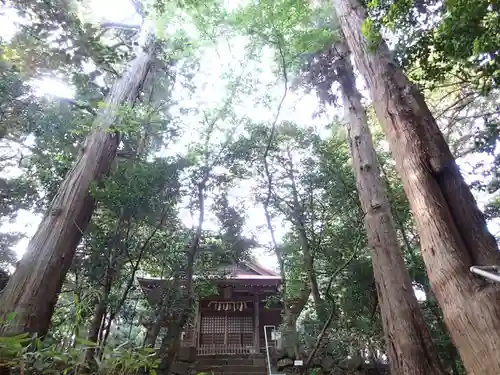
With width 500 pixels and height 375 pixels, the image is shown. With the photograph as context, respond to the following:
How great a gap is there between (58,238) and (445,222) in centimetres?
Answer: 414

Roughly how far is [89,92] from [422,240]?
24.9 ft

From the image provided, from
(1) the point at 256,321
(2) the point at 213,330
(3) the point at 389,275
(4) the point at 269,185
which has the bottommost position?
(3) the point at 389,275

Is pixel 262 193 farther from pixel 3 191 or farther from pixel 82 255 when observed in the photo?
pixel 3 191

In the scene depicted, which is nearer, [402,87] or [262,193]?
[402,87]

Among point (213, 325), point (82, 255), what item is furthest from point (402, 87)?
point (213, 325)

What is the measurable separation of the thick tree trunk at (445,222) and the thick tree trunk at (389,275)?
1.86 metres

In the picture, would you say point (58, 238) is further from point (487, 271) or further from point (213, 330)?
point (213, 330)

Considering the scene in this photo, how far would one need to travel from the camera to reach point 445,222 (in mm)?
1942

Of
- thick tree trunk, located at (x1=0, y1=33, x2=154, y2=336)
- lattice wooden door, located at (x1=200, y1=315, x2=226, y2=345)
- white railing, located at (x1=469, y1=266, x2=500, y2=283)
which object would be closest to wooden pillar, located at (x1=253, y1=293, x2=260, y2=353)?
lattice wooden door, located at (x1=200, y1=315, x2=226, y2=345)

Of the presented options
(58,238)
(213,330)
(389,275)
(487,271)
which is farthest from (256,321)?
(487,271)

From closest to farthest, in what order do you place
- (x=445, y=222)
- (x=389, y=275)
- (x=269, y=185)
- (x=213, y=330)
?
(x=445, y=222) < (x=389, y=275) < (x=269, y=185) < (x=213, y=330)

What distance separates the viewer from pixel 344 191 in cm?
714

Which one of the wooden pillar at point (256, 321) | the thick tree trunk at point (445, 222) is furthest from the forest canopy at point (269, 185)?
the wooden pillar at point (256, 321)

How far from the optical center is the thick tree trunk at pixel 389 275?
331 centimetres
